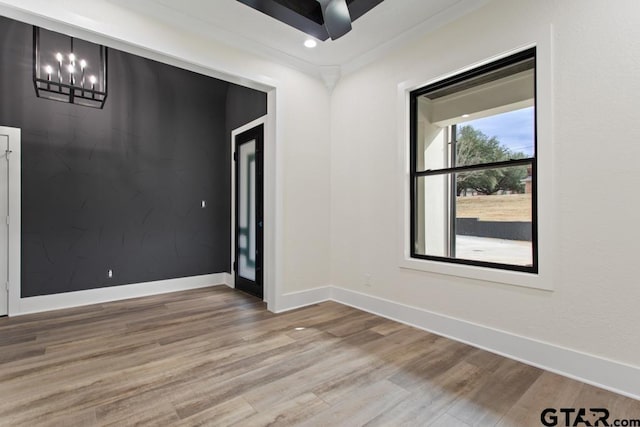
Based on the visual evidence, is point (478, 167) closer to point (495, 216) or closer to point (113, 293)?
point (495, 216)

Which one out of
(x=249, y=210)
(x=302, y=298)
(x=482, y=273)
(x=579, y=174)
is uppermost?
(x=579, y=174)

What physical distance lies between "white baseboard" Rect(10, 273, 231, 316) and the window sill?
314 cm

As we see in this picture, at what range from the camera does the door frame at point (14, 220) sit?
3510 mm

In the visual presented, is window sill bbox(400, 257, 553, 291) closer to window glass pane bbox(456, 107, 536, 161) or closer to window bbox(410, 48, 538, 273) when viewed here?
window bbox(410, 48, 538, 273)

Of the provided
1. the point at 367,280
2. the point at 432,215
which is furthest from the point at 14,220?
the point at 432,215

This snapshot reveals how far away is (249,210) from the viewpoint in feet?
15.2

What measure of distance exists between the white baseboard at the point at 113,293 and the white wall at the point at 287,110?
71.2 inches

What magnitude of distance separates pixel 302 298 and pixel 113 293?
2.55m

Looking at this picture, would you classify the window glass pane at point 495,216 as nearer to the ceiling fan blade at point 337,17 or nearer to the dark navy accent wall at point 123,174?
the ceiling fan blade at point 337,17

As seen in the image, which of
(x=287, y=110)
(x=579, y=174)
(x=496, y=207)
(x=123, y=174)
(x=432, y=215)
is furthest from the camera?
(x=123, y=174)

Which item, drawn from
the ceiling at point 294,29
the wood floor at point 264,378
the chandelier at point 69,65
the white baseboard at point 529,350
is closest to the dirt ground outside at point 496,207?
the white baseboard at point 529,350

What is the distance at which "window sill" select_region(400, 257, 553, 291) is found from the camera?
91.1 inches

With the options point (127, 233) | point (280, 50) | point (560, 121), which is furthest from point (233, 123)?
point (560, 121)

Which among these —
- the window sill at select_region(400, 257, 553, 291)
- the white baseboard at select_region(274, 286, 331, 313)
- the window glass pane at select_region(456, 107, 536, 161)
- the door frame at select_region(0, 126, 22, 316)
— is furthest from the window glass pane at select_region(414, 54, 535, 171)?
the door frame at select_region(0, 126, 22, 316)
